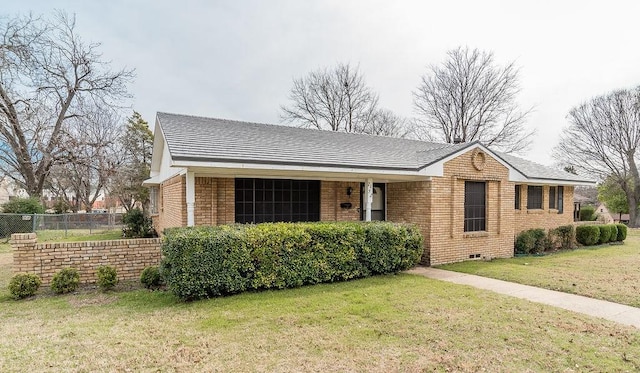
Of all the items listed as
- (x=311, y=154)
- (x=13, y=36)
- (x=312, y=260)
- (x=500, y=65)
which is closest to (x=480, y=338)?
(x=312, y=260)

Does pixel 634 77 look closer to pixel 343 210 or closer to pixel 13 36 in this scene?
pixel 343 210

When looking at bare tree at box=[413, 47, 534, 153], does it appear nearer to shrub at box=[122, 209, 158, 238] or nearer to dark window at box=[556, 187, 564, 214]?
dark window at box=[556, 187, 564, 214]

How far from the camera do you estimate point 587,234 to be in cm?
1482

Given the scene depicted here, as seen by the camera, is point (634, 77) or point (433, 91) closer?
point (634, 77)

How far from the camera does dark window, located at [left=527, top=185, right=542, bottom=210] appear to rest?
13.9m

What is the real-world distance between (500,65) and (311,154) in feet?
84.8

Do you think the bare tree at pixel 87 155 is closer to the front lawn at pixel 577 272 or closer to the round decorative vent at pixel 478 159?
the round decorative vent at pixel 478 159

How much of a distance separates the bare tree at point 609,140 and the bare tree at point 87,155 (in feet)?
132

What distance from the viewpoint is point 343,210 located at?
10.6 m

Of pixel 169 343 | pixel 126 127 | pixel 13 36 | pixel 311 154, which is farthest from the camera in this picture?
pixel 126 127

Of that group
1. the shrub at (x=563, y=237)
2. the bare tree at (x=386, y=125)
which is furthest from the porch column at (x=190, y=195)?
the bare tree at (x=386, y=125)

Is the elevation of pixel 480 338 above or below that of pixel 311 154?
below

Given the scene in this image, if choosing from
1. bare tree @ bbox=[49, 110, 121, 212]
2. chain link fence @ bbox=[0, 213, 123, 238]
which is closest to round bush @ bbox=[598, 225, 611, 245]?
chain link fence @ bbox=[0, 213, 123, 238]

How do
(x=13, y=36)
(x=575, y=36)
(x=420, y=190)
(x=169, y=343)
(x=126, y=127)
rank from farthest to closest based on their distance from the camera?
1. (x=126, y=127)
2. (x=13, y=36)
3. (x=575, y=36)
4. (x=420, y=190)
5. (x=169, y=343)
